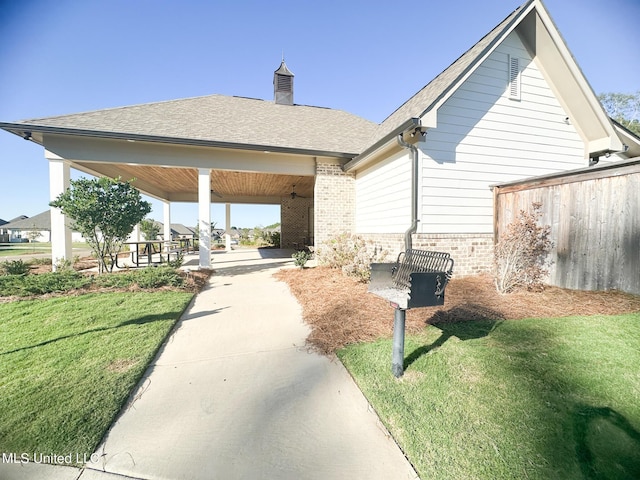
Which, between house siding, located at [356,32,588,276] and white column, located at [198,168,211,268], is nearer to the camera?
house siding, located at [356,32,588,276]

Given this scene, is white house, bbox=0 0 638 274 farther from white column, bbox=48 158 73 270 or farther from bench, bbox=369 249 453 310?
bench, bbox=369 249 453 310

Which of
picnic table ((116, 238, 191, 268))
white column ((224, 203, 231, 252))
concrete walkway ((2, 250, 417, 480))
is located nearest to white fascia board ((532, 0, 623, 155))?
concrete walkway ((2, 250, 417, 480))

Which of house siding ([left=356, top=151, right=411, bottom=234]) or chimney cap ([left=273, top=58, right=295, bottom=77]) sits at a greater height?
chimney cap ([left=273, top=58, right=295, bottom=77])

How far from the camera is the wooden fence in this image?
4.37m

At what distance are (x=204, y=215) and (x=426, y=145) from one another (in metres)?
7.05

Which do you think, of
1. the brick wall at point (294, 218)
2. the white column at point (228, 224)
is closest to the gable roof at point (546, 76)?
the brick wall at point (294, 218)

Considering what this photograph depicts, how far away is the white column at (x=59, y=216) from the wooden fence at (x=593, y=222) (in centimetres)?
1248

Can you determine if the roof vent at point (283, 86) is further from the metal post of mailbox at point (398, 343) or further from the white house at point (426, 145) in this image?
the metal post of mailbox at point (398, 343)

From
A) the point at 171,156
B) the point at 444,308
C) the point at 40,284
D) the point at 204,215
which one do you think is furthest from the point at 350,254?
the point at 40,284

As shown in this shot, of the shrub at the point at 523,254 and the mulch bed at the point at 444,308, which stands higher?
the shrub at the point at 523,254

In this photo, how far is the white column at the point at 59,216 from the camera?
7.58m

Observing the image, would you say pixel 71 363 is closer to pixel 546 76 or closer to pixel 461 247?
pixel 461 247

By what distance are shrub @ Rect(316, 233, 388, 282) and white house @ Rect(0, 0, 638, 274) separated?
1.22ft

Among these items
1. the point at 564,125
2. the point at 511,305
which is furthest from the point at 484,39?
the point at 511,305
